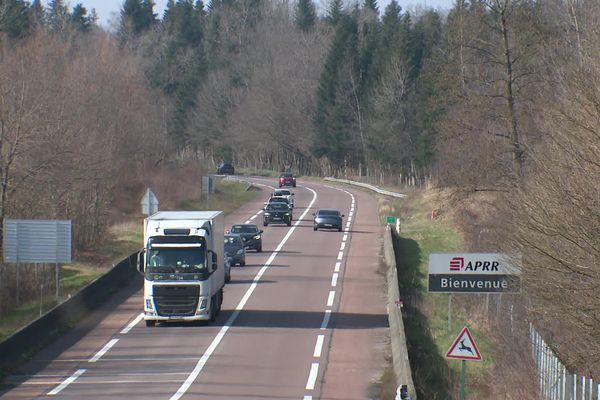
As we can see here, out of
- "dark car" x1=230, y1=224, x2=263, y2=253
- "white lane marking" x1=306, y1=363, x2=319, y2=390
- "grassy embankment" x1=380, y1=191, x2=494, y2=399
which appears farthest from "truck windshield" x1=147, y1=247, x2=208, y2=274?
A: "dark car" x1=230, y1=224, x2=263, y2=253

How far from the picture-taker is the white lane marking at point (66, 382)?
21.5m

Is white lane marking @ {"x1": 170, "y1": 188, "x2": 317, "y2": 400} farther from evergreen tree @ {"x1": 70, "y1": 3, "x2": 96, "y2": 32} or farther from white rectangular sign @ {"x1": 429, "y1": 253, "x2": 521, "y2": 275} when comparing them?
evergreen tree @ {"x1": 70, "y1": 3, "x2": 96, "y2": 32}

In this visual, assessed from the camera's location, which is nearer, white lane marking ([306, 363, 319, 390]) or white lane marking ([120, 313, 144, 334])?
white lane marking ([306, 363, 319, 390])

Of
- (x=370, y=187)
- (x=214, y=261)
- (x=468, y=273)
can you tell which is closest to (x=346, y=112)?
(x=370, y=187)

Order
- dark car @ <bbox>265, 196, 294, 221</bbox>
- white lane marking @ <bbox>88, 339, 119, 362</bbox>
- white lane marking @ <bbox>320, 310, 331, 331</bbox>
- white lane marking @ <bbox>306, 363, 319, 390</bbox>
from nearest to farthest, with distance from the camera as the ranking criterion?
white lane marking @ <bbox>306, 363, 319, 390</bbox> < white lane marking @ <bbox>88, 339, 119, 362</bbox> < white lane marking @ <bbox>320, 310, 331, 331</bbox> < dark car @ <bbox>265, 196, 294, 221</bbox>

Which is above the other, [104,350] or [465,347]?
[465,347]

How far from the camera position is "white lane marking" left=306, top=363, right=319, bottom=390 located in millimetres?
22203

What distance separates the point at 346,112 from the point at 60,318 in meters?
85.3

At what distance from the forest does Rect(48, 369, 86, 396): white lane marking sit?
10.0 m

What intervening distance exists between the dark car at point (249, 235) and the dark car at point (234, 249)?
13.2 ft

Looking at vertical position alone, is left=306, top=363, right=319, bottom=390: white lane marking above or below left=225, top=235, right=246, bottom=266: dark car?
below

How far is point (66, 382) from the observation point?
22.7m

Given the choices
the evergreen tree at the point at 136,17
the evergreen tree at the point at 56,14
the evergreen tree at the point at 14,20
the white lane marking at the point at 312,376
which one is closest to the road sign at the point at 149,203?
the white lane marking at the point at 312,376

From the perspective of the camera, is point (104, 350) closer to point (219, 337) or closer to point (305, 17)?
point (219, 337)
